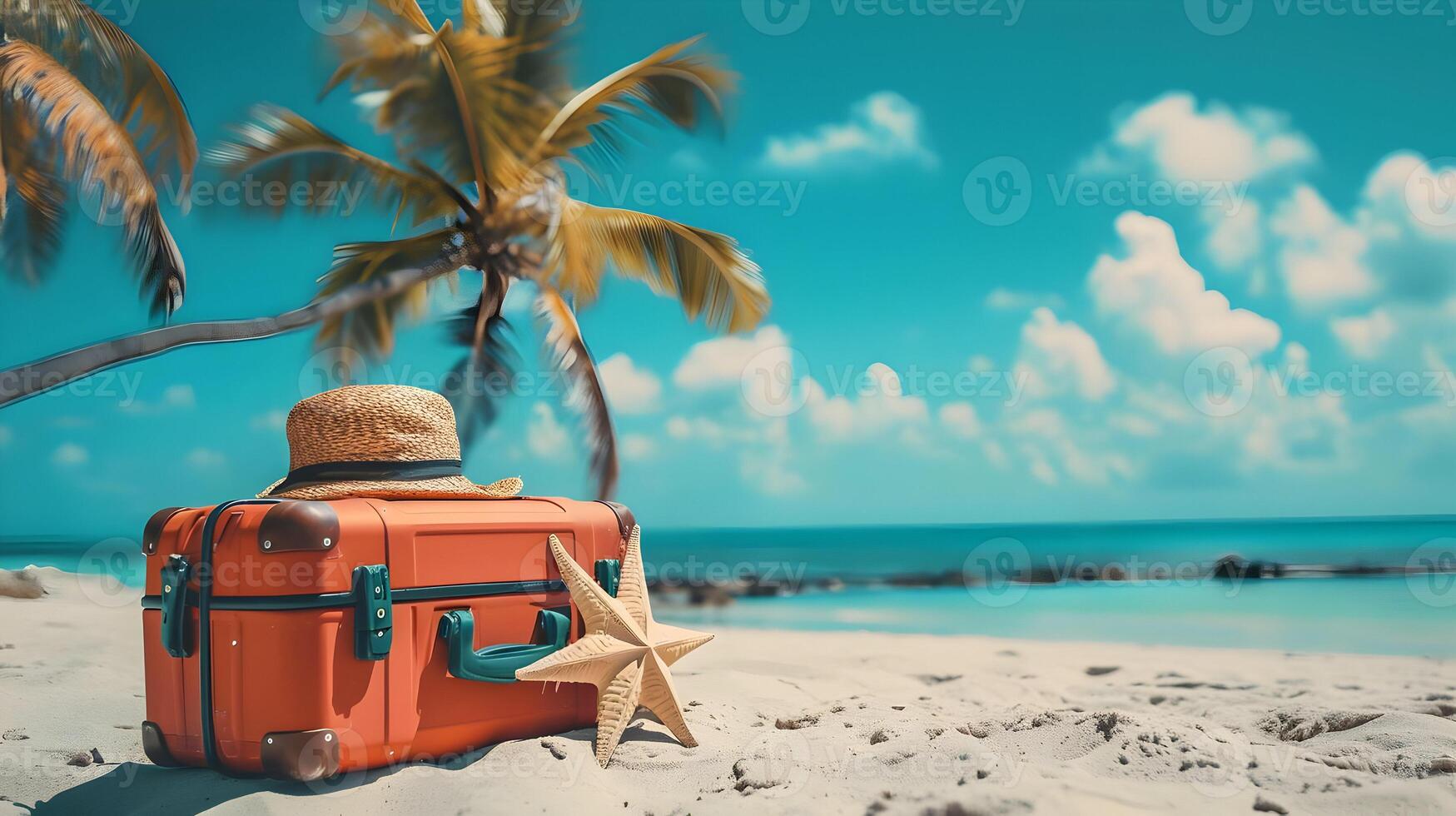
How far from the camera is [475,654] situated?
3.03m

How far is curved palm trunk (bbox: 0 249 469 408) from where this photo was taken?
17.4ft

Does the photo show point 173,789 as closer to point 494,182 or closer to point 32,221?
point 494,182

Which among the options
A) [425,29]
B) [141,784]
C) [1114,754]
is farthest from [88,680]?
[425,29]

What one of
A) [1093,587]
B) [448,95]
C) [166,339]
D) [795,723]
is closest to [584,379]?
[448,95]

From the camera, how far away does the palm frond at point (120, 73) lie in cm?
596

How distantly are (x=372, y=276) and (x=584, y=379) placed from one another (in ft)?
7.59

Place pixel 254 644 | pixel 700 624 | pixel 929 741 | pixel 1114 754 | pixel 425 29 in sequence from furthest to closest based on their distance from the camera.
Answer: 1. pixel 700 624
2. pixel 425 29
3. pixel 929 741
4. pixel 1114 754
5. pixel 254 644

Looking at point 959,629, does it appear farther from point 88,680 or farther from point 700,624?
point 88,680

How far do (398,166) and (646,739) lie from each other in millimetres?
6722

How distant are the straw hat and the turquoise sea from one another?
27.4 ft

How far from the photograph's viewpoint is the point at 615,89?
28.3 ft
